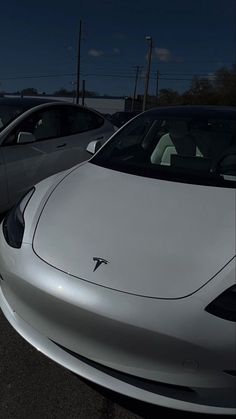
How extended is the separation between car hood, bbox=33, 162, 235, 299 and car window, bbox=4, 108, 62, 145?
70.0 inches

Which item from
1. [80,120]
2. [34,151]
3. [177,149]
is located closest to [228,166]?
[177,149]

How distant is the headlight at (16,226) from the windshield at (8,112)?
6.16ft

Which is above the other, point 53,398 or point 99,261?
point 99,261

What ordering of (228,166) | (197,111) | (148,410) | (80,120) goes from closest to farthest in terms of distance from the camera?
(148,410) < (228,166) < (197,111) < (80,120)

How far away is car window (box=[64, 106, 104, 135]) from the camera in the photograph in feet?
16.0

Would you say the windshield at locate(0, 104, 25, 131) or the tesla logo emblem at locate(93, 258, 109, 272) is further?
the windshield at locate(0, 104, 25, 131)

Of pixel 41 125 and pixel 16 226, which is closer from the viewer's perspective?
pixel 16 226

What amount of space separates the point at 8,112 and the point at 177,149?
2116 millimetres

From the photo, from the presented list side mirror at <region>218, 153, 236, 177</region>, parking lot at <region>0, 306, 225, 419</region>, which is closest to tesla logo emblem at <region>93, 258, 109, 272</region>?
parking lot at <region>0, 306, 225, 419</region>

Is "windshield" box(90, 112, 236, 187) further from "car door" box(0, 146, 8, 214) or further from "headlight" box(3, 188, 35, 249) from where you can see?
"car door" box(0, 146, 8, 214)

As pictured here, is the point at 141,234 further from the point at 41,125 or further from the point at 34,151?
the point at 41,125

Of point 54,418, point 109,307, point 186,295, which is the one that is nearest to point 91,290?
point 109,307

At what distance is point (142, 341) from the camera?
1585 mm

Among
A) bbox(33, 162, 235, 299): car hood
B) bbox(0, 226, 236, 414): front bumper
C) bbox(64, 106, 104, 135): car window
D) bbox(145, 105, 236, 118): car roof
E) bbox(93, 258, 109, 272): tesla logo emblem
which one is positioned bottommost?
bbox(0, 226, 236, 414): front bumper
